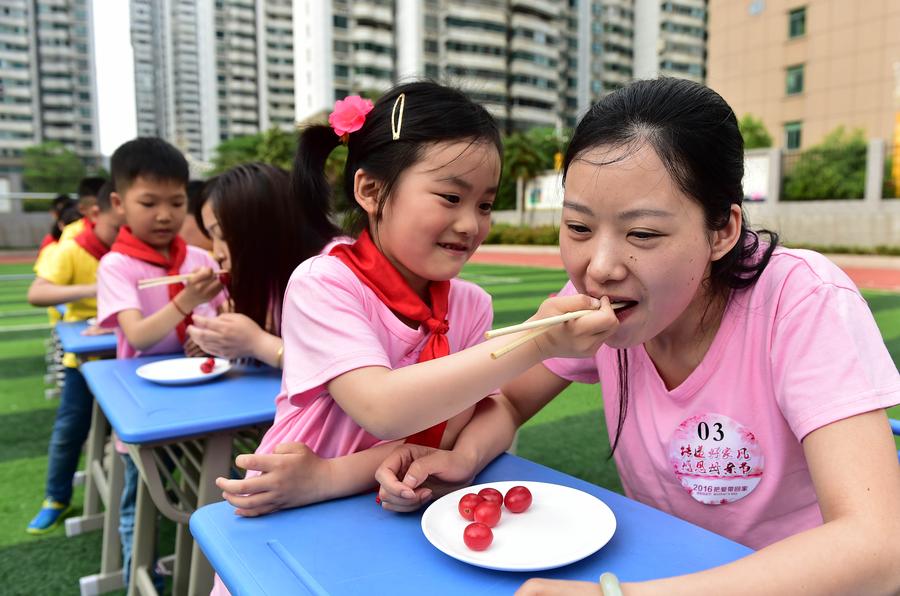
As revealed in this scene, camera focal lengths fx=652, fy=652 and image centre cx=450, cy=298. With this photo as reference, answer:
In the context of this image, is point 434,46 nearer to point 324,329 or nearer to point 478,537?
point 324,329

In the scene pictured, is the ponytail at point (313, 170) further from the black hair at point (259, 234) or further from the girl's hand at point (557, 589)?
the girl's hand at point (557, 589)

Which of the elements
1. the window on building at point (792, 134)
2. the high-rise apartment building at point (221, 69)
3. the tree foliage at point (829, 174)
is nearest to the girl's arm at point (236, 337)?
the tree foliage at point (829, 174)

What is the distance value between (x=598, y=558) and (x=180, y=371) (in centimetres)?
162

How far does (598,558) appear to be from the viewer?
93cm

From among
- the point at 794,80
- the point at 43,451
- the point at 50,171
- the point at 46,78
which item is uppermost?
the point at 46,78

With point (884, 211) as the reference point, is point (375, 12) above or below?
above

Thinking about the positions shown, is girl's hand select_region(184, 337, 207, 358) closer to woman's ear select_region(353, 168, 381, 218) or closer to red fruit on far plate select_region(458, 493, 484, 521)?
woman's ear select_region(353, 168, 381, 218)

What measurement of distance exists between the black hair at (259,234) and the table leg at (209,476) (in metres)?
0.58

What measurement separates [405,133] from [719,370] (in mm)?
766

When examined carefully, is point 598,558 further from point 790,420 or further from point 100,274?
point 100,274

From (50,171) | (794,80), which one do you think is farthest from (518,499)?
(50,171)

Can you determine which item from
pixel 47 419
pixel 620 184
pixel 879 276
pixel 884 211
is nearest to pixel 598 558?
pixel 620 184

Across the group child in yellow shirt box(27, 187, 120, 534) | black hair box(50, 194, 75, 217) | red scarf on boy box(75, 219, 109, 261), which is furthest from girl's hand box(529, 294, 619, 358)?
black hair box(50, 194, 75, 217)

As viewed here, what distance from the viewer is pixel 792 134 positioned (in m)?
25.4
